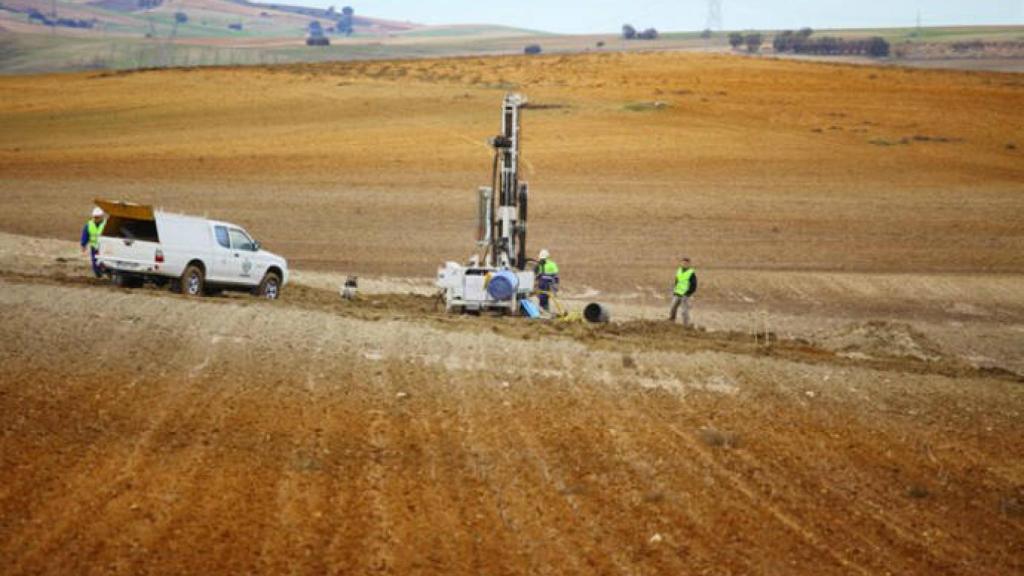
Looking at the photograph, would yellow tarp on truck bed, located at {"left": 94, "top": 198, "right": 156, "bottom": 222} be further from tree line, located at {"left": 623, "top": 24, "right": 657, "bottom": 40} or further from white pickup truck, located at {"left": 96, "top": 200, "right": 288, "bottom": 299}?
tree line, located at {"left": 623, "top": 24, "right": 657, "bottom": 40}

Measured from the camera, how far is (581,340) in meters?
18.5

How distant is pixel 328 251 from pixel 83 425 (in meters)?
20.7

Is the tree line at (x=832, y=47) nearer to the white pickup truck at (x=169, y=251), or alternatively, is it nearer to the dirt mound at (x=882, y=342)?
the dirt mound at (x=882, y=342)

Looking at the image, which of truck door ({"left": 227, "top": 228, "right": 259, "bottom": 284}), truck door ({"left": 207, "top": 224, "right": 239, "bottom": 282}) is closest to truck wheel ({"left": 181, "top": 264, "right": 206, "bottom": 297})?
truck door ({"left": 207, "top": 224, "right": 239, "bottom": 282})

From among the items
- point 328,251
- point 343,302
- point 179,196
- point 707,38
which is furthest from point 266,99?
point 707,38

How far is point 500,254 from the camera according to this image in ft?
75.1

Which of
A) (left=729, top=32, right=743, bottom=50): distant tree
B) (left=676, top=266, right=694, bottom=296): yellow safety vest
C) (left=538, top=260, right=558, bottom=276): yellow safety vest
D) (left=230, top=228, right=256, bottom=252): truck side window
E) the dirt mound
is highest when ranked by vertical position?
(left=729, top=32, right=743, bottom=50): distant tree

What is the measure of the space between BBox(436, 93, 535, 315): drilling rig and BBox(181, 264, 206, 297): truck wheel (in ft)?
15.2

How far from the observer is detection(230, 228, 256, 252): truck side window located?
24312mm

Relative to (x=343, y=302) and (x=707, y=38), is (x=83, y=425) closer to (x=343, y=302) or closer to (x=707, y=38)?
(x=343, y=302)

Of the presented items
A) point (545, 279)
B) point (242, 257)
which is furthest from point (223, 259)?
point (545, 279)

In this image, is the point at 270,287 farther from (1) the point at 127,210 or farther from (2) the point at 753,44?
(2) the point at 753,44

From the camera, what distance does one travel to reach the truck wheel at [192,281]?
900 inches

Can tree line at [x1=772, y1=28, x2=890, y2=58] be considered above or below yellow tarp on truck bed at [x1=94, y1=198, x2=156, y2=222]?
above
